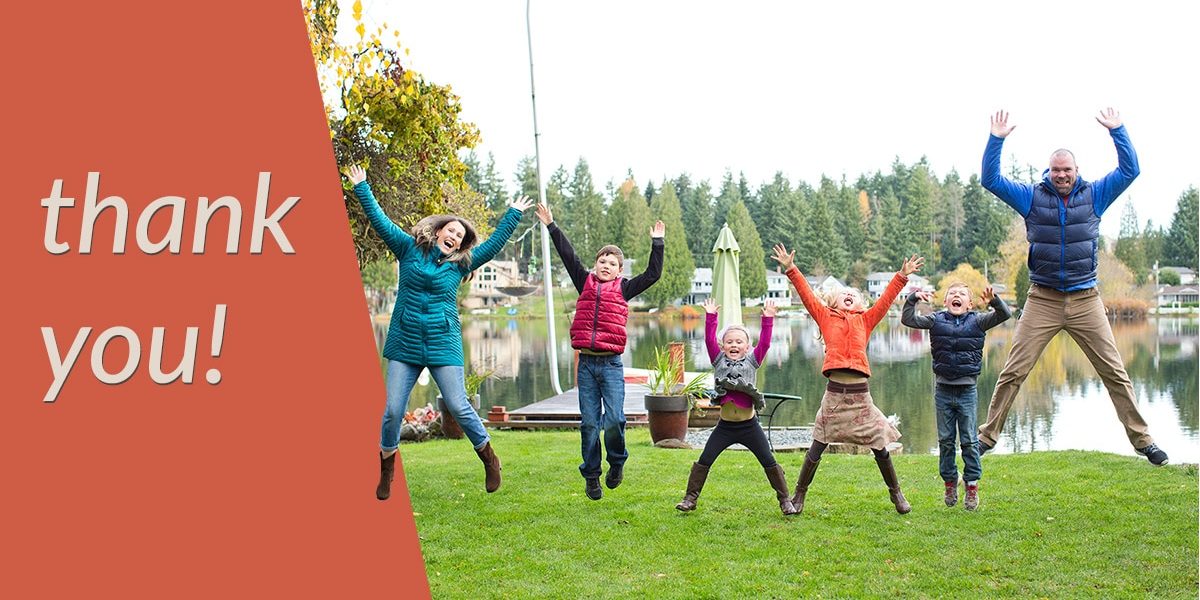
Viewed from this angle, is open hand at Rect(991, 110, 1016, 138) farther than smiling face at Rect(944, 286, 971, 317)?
No

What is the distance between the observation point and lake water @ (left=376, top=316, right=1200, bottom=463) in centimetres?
1811

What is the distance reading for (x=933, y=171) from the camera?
184 feet

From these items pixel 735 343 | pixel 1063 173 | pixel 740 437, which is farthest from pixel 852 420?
pixel 1063 173

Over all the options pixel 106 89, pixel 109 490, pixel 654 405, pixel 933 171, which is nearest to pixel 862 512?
pixel 654 405

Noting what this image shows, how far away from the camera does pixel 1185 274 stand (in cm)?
3834

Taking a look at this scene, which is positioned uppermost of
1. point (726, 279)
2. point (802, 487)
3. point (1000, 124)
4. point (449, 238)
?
point (1000, 124)

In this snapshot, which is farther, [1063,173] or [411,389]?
[1063,173]

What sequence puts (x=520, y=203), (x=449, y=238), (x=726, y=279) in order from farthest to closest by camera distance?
(x=726, y=279) < (x=520, y=203) < (x=449, y=238)

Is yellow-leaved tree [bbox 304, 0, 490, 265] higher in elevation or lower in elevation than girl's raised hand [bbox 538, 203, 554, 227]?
higher

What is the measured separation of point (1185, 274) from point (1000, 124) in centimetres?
3669

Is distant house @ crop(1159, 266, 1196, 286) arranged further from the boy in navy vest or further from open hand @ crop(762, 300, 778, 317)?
open hand @ crop(762, 300, 778, 317)

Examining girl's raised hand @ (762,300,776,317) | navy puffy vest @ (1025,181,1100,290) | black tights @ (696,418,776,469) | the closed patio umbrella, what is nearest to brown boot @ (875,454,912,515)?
black tights @ (696,418,776,469)

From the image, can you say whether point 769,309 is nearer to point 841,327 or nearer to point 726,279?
point 841,327

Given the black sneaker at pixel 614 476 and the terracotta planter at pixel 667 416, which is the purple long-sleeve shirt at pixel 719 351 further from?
the terracotta planter at pixel 667 416
